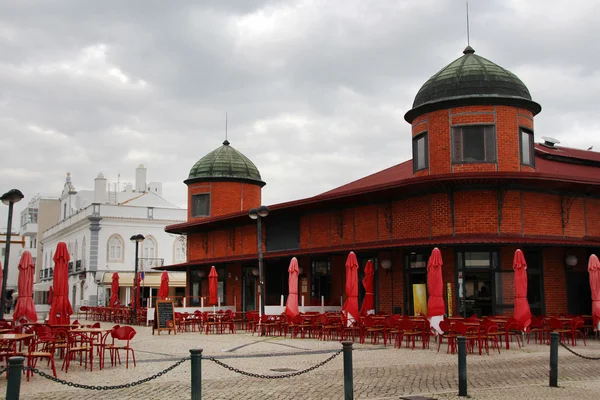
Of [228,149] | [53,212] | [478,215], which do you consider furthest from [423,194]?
[53,212]

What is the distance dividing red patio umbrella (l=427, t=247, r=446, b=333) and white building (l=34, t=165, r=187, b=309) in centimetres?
3403

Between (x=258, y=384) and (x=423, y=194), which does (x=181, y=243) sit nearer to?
(x=423, y=194)

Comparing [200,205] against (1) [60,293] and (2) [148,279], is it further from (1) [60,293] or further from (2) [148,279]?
(1) [60,293]

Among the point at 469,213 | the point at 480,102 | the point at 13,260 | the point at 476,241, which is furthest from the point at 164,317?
the point at 13,260

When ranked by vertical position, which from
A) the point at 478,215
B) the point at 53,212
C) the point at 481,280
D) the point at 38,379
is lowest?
the point at 38,379

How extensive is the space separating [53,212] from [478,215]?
60.9m

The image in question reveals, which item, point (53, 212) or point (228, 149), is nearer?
point (228, 149)

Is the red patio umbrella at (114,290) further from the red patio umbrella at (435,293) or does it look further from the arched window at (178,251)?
the red patio umbrella at (435,293)

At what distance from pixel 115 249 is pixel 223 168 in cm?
1654

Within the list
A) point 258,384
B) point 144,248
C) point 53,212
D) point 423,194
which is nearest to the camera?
point 258,384

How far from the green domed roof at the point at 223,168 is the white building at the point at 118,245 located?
1244 cm

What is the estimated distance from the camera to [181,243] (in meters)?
55.1

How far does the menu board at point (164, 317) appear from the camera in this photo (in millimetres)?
24828

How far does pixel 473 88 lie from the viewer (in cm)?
2356
